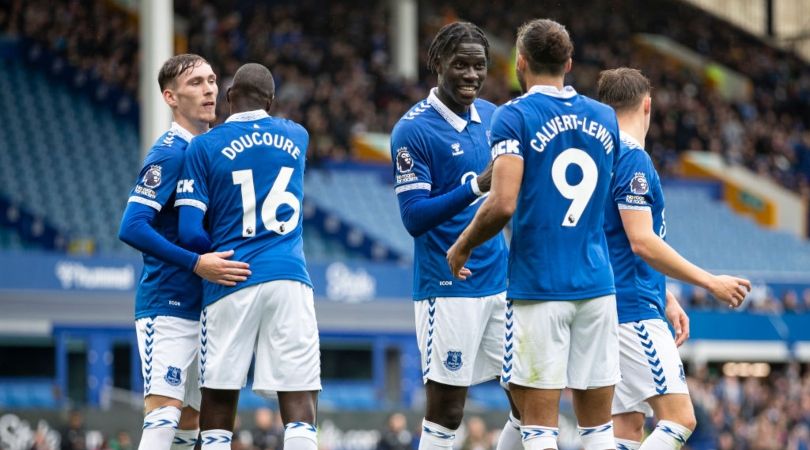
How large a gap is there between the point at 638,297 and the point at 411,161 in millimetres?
1449

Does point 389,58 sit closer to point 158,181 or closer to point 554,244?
point 158,181

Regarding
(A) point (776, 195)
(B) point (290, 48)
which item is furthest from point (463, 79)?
(A) point (776, 195)

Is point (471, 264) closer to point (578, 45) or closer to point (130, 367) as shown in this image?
point (130, 367)

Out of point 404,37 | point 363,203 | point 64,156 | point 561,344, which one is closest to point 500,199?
point 561,344

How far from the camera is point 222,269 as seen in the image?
7.04 metres

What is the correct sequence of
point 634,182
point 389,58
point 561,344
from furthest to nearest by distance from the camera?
point 389,58 < point 634,182 < point 561,344

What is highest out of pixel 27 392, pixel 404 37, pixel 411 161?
pixel 404 37

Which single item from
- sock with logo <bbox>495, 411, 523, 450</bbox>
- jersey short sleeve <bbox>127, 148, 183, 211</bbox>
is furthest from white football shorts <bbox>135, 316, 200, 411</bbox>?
sock with logo <bbox>495, 411, 523, 450</bbox>

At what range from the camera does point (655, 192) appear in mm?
7590

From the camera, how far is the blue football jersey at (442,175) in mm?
7496

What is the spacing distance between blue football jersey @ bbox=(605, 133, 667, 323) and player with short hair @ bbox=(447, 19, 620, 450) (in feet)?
2.41

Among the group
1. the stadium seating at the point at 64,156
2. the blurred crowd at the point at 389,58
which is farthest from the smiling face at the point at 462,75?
the blurred crowd at the point at 389,58

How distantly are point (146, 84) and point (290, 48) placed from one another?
36.5 feet

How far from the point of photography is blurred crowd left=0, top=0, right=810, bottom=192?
98.4 ft
